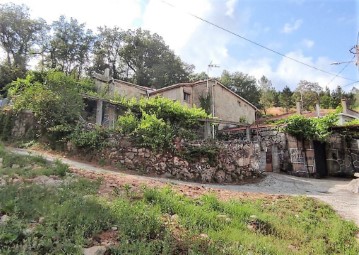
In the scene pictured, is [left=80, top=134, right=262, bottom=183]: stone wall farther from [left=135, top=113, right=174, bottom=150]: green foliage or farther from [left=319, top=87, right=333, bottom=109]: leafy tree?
[left=319, top=87, right=333, bottom=109]: leafy tree

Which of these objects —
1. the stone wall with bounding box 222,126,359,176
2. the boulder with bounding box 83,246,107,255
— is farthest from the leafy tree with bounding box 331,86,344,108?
the boulder with bounding box 83,246,107,255

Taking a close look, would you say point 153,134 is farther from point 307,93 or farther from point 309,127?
point 307,93

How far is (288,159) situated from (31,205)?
17.2 m

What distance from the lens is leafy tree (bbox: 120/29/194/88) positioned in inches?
1455

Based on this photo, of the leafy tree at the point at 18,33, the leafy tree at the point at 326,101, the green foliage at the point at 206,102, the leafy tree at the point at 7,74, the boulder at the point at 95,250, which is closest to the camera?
the boulder at the point at 95,250

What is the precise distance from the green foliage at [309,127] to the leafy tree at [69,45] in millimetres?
25562

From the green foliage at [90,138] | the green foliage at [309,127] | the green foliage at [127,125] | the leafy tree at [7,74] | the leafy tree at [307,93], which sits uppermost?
the leafy tree at [307,93]

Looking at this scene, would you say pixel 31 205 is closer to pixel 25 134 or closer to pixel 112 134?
pixel 112 134

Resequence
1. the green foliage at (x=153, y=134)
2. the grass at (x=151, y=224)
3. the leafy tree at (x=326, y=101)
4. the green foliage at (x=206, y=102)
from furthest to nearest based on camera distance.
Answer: the leafy tree at (x=326, y=101)
the green foliage at (x=206, y=102)
the green foliage at (x=153, y=134)
the grass at (x=151, y=224)

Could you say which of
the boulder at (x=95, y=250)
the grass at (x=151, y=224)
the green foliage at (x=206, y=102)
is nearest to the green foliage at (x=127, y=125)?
the grass at (x=151, y=224)

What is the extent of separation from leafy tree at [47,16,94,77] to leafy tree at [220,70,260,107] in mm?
17956

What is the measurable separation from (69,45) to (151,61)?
9.89m

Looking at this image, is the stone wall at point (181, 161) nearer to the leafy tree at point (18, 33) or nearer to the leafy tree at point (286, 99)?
the leafy tree at point (18, 33)

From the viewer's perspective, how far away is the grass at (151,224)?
13.6ft
